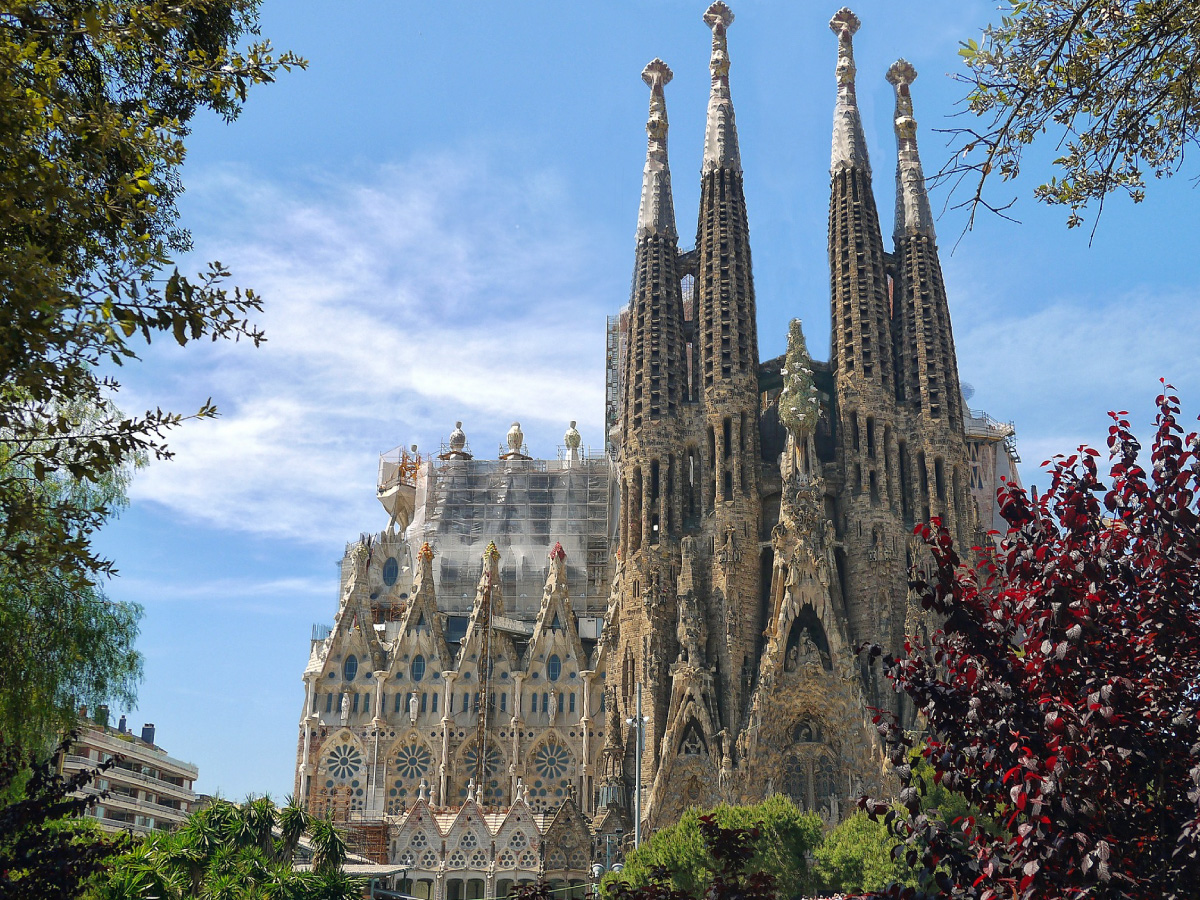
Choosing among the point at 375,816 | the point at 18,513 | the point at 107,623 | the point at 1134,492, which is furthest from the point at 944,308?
the point at 18,513

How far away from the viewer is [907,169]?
57.3m

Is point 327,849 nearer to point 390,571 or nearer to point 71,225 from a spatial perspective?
point 71,225

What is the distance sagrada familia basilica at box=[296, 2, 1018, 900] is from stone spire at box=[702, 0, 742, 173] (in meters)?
0.14

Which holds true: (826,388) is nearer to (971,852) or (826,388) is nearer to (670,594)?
(670,594)

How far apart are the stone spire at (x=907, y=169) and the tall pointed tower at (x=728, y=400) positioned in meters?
7.59

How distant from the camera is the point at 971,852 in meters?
10.5

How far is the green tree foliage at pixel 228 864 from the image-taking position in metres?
18.6

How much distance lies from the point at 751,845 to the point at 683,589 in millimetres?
17640

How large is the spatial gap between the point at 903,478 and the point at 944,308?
8.48m

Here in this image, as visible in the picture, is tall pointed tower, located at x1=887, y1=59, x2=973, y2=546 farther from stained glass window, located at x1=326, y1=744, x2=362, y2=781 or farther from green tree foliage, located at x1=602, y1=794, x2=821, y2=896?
stained glass window, located at x1=326, y1=744, x2=362, y2=781

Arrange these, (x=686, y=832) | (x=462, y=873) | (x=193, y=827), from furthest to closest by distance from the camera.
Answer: (x=462, y=873), (x=686, y=832), (x=193, y=827)

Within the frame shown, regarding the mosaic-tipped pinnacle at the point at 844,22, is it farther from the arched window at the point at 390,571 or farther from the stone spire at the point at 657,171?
the arched window at the point at 390,571

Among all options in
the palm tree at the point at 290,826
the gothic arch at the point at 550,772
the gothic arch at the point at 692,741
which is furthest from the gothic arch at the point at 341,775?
the palm tree at the point at 290,826

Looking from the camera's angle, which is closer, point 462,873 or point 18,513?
point 18,513
